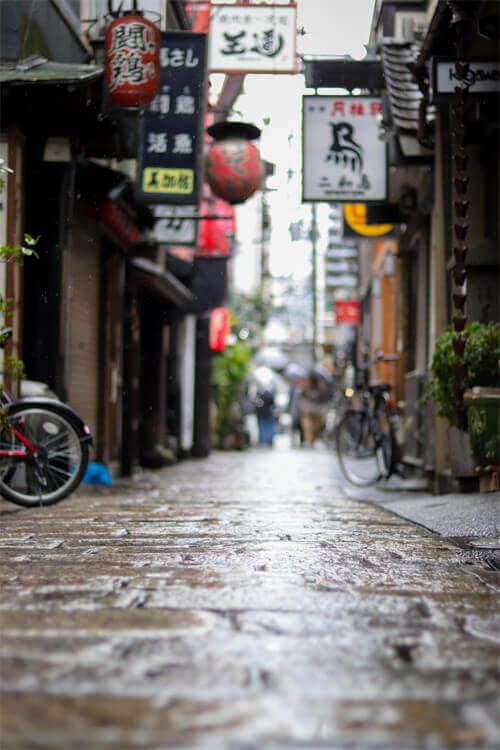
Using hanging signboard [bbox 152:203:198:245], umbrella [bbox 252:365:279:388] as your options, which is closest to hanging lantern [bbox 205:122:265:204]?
hanging signboard [bbox 152:203:198:245]

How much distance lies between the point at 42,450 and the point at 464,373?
3.19 meters

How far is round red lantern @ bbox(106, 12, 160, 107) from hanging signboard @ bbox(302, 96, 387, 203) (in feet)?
9.18

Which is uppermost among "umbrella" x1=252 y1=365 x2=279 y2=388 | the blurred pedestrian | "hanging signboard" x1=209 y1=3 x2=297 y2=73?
"hanging signboard" x1=209 y1=3 x2=297 y2=73

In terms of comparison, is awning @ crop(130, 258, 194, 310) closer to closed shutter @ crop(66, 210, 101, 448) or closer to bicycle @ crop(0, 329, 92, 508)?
closed shutter @ crop(66, 210, 101, 448)

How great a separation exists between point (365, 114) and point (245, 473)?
497 centimetres

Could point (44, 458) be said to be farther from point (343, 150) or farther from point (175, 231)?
point (175, 231)

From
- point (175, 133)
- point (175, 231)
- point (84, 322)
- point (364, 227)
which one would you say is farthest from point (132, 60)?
point (364, 227)

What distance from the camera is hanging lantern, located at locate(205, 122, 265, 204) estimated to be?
1214 centimetres

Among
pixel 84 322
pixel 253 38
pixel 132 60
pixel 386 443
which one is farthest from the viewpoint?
pixel 253 38

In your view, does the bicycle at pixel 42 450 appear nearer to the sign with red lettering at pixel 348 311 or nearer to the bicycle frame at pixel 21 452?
the bicycle frame at pixel 21 452

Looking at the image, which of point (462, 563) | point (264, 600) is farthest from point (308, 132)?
point (264, 600)

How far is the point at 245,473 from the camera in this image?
13.1m

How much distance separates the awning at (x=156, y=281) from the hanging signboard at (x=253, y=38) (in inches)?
117

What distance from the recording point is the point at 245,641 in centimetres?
275
